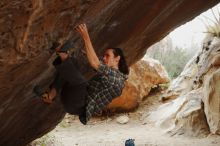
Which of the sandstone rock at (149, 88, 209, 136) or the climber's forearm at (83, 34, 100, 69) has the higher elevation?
the climber's forearm at (83, 34, 100, 69)

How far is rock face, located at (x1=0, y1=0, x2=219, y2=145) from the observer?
4039 millimetres

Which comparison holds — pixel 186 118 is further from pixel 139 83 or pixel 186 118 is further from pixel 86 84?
pixel 86 84

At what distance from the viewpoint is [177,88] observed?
1402cm

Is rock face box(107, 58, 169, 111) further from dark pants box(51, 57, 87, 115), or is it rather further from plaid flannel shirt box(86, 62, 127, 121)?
dark pants box(51, 57, 87, 115)

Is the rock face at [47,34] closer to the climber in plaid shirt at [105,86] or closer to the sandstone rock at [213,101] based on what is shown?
the climber in plaid shirt at [105,86]

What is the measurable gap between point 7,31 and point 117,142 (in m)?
7.14

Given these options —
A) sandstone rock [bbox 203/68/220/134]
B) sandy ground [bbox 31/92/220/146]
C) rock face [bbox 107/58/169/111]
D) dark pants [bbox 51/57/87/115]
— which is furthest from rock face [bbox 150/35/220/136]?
dark pants [bbox 51/57/87/115]

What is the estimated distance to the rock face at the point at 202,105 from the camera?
31.6 ft

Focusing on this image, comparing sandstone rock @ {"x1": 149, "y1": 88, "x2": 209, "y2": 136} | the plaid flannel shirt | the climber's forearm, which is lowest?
sandstone rock @ {"x1": 149, "y1": 88, "x2": 209, "y2": 136}

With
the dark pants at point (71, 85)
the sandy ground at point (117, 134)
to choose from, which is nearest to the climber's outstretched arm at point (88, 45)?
the dark pants at point (71, 85)

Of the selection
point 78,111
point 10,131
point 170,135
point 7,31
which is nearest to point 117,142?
point 170,135

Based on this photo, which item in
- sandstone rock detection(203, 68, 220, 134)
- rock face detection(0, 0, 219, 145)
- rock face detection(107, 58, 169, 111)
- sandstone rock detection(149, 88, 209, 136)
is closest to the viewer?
rock face detection(0, 0, 219, 145)

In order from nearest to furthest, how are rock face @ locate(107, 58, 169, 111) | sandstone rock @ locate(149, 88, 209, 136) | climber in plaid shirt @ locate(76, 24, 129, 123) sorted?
climber in plaid shirt @ locate(76, 24, 129, 123) → sandstone rock @ locate(149, 88, 209, 136) → rock face @ locate(107, 58, 169, 111)

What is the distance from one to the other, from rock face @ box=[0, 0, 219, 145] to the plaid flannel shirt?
28.6 inches
